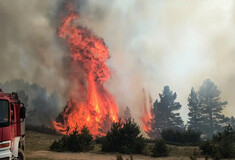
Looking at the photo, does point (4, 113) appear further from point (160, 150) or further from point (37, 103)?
point (37, 103)

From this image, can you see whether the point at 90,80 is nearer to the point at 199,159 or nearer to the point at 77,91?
the point at 77,91

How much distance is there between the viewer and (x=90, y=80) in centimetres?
4100

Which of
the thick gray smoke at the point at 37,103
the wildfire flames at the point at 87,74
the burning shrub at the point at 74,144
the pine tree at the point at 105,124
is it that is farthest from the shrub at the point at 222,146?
the thick gray smoke at the point at 37,103

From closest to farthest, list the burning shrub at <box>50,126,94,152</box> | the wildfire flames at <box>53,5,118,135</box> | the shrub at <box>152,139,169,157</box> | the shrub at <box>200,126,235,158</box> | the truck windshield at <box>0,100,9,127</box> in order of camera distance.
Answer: the truck windshield at <box>0,100,9,127</box> < the shrub at <box>200,126,235,158</box> < the shrub at <box>152,139,169,157</box> < the burning shrub at <box>50,126,94,152</box> < the wildfire flames at <box>53,5,118,135</box>

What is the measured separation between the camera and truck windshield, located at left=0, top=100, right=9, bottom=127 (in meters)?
9.08

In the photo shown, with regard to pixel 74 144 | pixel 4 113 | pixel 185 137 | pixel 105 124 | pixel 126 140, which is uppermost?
pixel 4 113

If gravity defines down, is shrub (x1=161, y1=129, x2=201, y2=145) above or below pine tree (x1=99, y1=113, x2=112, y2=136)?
below

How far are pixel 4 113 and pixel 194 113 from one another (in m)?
66.7

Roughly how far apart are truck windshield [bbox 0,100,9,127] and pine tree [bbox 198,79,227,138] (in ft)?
209

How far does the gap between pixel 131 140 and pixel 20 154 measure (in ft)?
34.4

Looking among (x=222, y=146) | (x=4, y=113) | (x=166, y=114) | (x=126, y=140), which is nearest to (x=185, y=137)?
(x=222, y=146)

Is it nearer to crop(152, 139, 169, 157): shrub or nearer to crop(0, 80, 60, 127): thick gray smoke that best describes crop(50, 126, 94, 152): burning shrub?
crop(152, 139, 169, 157): shrub

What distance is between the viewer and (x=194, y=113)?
6900cm

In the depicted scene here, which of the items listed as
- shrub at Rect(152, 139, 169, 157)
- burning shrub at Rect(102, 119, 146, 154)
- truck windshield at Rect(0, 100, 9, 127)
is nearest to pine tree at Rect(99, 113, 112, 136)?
burning shrub at Rect(102, 119, 146, 154)
